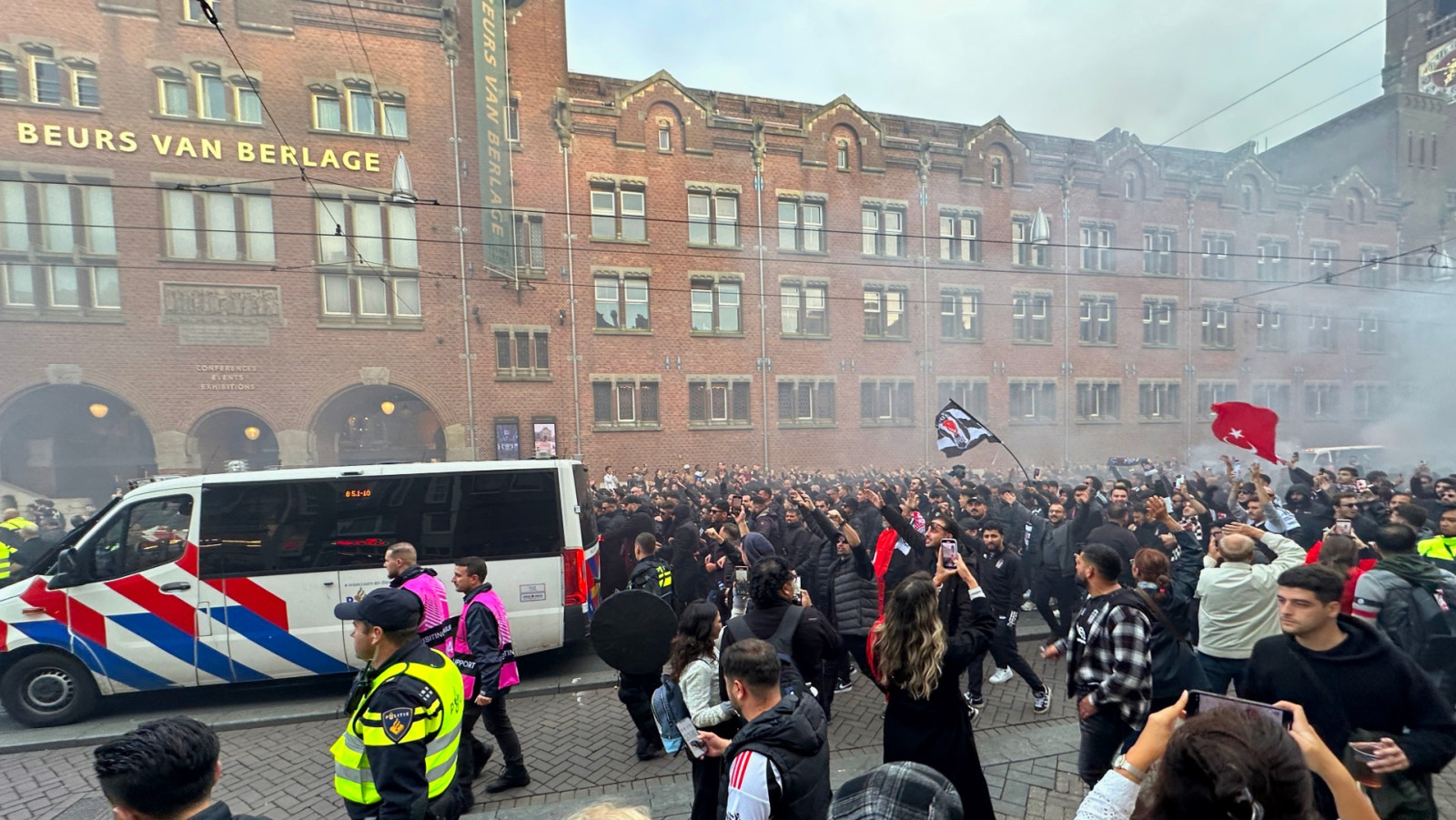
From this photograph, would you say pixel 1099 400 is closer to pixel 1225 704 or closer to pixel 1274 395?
pixel 1274 395

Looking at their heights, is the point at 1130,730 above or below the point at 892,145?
below

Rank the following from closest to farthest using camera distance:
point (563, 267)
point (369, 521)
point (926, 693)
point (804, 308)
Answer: point (926, 693), point (369, 521), point (563, 267), point (804, 308)

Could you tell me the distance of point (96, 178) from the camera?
17.1m

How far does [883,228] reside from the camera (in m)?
24.6

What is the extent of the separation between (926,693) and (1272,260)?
3733 centimetres

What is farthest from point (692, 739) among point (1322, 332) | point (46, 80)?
point (1322, 332)

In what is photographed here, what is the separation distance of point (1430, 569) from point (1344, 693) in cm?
236

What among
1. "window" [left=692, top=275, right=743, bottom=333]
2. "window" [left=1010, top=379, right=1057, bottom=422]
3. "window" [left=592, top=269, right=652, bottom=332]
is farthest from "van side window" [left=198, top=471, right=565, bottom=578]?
"window" [left=1010, top=379, right=1057, bottom=422]

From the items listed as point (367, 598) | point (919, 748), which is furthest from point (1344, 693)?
point (367, 598)

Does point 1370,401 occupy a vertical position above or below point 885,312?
below

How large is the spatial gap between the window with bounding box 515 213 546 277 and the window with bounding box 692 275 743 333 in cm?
535

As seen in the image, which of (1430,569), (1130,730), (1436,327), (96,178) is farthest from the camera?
(1436,327)

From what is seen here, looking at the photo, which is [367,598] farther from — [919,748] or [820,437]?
[820,437]

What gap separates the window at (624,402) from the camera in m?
21.4
